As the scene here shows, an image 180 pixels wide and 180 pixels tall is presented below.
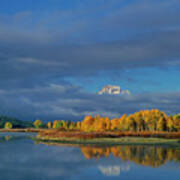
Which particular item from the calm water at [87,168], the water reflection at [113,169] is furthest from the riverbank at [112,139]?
the water reflection at [113,169]

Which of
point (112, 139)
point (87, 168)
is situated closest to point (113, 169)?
point (87, 168)

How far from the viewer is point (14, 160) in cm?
4575

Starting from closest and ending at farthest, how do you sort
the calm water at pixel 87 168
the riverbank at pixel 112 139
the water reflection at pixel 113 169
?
the calm water at pixel 87 168
the water reflection at pixel 113 169
the riverbank at pixel 112 139

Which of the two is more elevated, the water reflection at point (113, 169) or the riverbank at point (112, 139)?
the riverbank at point (112, 139)

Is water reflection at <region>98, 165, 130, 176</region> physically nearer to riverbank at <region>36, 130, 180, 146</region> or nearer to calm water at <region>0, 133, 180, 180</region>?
calm water at <region>0, 133, 180, 180</region>

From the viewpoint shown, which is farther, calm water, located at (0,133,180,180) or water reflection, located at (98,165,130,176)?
water reflection, located at (98,165,130,176)

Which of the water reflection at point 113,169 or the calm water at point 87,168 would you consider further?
the water reflection at point 113,169

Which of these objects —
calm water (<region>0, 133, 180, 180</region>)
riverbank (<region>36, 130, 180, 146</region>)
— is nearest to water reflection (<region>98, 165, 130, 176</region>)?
calm water (<region>0, 133, 180, 180</region>)

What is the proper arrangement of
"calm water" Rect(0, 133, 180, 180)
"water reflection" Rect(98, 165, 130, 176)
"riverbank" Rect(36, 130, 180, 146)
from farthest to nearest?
"riverbank" Rect(36, 130, 180, 146) → "water reflection" Rect(98, 165, 130, 176) → "calm water" Rect(0, 133, 180, 180)

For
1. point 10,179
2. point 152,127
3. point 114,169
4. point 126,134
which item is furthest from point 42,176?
point 152,127

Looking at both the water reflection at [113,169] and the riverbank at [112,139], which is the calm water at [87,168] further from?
the riverbank at [112,139]

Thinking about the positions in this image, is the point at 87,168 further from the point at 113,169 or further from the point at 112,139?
the point at 112,139

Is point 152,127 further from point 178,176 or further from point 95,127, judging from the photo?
point 178,176

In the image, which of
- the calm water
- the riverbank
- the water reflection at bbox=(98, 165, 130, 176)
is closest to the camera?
the calm water
